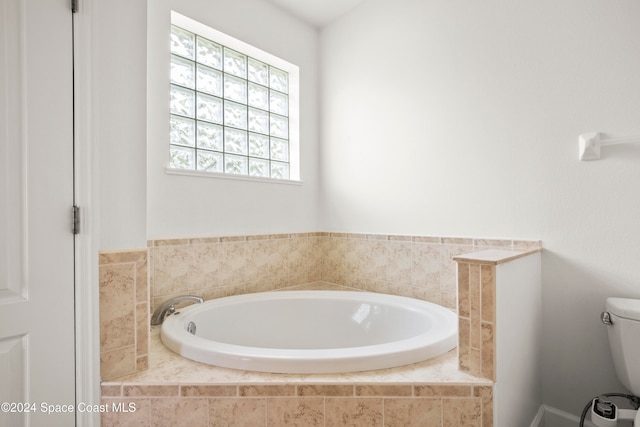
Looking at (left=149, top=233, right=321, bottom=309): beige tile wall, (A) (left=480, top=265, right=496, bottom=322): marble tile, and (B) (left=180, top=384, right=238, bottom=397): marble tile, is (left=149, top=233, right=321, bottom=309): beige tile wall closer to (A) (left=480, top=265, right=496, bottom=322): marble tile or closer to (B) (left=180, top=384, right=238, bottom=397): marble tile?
(B) (left=180, top=384, right=238, bottom=397): marble tile

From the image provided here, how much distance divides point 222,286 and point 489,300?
Answer: 1.57 metres

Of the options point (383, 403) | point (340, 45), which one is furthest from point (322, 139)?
point (383, 403)

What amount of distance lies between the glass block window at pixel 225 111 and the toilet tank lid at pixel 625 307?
6.84 ft

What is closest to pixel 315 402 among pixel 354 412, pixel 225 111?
pixel 354 412

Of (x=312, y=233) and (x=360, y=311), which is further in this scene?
(x=312, y=233)

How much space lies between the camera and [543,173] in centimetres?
168

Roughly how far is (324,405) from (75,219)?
1.07 m

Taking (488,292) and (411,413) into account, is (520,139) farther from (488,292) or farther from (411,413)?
(411,413)

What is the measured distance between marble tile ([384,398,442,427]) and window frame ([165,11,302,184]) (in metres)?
1.63

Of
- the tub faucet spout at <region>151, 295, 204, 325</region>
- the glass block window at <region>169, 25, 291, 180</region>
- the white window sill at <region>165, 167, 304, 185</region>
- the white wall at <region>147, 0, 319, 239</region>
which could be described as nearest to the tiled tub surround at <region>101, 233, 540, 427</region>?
the tub faucet spout at <region>151, 295, 204, 325</region>

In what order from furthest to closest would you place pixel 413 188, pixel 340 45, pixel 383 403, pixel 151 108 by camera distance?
pixel 340 45, pixel 413 188, pixel 151 108, pixel 383 403

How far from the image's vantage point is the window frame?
2022 millimetres

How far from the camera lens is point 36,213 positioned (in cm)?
108

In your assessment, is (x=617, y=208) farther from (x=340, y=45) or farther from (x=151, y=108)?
(x=151, y=108)
